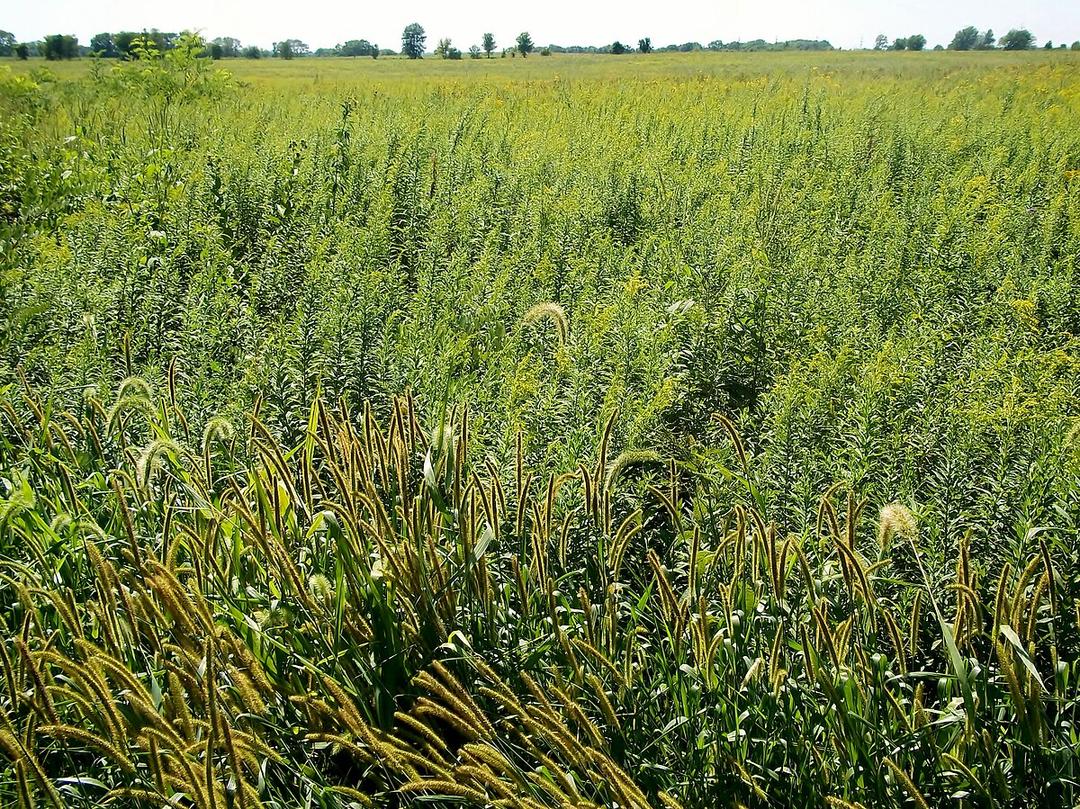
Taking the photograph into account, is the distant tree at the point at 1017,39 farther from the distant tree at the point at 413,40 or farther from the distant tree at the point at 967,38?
the distant tree at the point at 413,40

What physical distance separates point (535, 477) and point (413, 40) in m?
112

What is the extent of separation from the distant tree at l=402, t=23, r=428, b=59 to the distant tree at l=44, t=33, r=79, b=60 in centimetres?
4222

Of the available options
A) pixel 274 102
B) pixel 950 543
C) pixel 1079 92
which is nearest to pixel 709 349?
pixel 950 543

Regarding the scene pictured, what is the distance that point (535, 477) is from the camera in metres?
3.38

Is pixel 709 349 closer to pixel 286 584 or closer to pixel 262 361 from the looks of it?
pixel 262 361

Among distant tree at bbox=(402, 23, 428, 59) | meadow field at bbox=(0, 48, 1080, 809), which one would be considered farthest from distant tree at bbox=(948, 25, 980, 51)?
meadow field at bbox=(0, 48, 1080, 809)

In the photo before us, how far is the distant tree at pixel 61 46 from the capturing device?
52416 millimetres

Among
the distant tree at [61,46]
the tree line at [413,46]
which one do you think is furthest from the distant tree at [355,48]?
the distant tree at [61,46]

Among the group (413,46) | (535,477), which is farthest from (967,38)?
(535,477)

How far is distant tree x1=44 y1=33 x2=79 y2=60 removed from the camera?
52.4 m

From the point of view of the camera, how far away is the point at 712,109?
12516 mm

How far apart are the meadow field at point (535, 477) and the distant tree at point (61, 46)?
52.7 m

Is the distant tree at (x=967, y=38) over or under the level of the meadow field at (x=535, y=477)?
over

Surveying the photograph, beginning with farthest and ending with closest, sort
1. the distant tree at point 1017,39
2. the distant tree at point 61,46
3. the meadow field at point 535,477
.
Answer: the distant tree at point 1017,39 → the distant tree at point 61,46 → the meadow field at point 535,477
